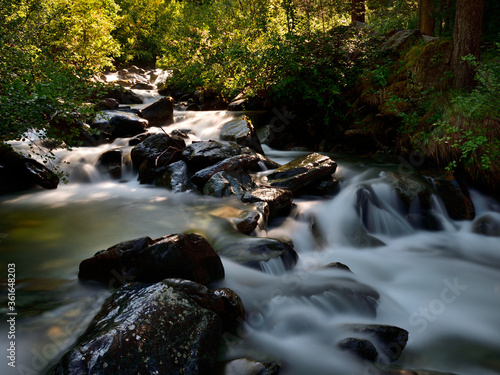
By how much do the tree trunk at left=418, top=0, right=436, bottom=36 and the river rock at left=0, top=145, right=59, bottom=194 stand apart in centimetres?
1216

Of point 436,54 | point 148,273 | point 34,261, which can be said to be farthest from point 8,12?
point 436,54

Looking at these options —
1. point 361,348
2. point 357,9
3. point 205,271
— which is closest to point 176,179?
point 205,271

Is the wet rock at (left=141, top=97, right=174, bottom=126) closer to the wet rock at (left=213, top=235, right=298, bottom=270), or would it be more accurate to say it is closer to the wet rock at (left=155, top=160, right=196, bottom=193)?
the wet rock at (left=155, top=160, right=196, bottom=193)

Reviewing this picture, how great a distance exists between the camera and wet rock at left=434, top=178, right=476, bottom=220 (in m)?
6.15

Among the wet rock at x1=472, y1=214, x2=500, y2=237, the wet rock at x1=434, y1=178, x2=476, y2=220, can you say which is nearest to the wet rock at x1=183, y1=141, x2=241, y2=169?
the wet rock at x1=434, y1=178, x2=476, y2=220

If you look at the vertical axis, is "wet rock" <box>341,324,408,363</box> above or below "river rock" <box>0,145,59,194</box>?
below

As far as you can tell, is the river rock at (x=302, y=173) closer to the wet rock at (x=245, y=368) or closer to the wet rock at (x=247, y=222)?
the wet rock at (x=247, y=222)

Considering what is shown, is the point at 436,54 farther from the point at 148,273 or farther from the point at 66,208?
the point at 66,208

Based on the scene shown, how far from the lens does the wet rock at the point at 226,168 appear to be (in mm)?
6898

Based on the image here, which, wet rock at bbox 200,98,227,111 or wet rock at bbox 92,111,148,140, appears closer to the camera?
wet rock at bbox 92,111,148,140

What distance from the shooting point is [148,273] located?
343 centimetres

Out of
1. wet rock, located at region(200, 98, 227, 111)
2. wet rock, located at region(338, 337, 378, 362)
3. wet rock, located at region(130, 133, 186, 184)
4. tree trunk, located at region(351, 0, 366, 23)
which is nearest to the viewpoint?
wet rock, located at region(338, 337, 378, 362)

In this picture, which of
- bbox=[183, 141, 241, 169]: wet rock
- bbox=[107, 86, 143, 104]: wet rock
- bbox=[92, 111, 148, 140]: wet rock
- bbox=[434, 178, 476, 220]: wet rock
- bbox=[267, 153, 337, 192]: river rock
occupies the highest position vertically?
bbox=[107, 86, 143, 104]: wet rock

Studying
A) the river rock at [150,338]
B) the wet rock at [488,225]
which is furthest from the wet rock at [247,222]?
the wet rock at [488,225]
